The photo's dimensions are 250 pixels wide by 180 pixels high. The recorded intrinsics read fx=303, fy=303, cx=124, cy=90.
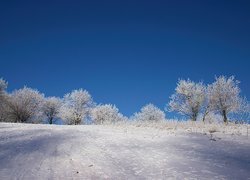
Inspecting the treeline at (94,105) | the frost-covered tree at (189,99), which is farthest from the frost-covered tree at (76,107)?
the frost-covered tree at (189,99)

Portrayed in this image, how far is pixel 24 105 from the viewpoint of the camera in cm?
7806

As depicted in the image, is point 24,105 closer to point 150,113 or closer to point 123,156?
point 150,113

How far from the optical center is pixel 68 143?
13.4m

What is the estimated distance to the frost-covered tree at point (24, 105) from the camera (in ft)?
250

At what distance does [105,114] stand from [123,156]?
78099 mm

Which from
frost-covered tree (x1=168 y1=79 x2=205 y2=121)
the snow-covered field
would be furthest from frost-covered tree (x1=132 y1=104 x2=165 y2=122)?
the snow-covered field

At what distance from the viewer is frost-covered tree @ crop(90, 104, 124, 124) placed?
85750 mm

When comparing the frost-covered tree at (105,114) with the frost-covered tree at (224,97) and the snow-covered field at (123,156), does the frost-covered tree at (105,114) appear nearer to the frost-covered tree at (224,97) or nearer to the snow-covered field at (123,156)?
the frost-covered tree at (224,97)

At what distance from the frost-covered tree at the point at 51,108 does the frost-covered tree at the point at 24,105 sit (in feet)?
19.5

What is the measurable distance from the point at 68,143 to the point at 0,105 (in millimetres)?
67120

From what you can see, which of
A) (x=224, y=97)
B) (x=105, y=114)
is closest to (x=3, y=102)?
(x=105, y=114)

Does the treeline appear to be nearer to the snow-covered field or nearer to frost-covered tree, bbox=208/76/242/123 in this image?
frost-covered tree, bbox=208/76/242/123

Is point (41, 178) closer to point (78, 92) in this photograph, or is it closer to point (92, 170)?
point (92, 170)

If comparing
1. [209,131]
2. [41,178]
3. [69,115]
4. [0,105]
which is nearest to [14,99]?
[0,105]
